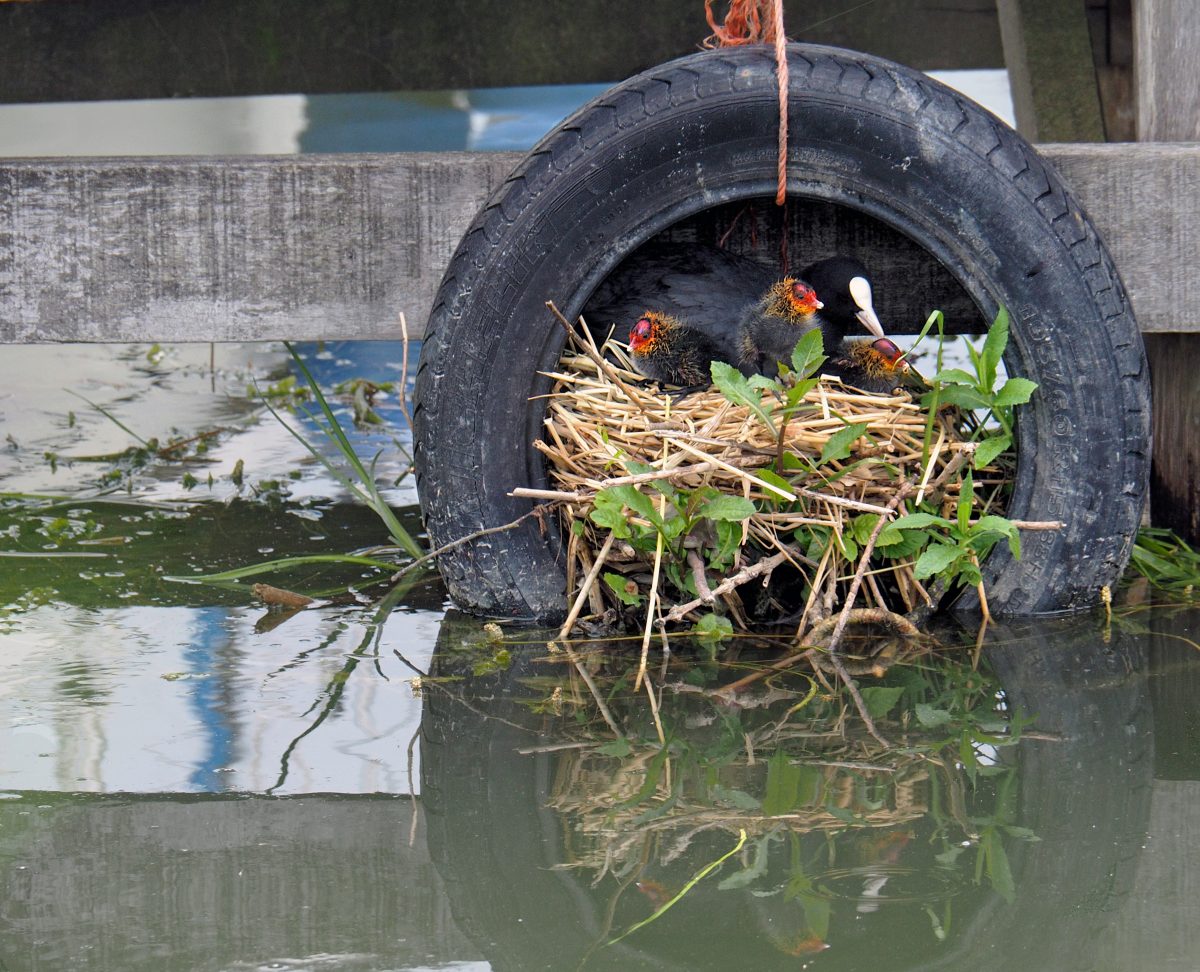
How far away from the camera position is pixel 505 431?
3246mm

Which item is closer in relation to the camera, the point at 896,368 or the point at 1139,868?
the point at 1139,868

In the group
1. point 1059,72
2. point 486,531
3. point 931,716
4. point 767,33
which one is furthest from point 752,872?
point 1059,72

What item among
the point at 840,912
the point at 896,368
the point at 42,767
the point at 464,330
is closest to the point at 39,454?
the point at 464,330

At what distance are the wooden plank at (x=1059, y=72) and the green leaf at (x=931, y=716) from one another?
93.9 inches

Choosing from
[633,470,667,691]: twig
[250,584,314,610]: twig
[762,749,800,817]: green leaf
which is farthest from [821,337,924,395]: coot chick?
[250,584,314,610]: twig

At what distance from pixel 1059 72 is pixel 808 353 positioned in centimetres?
201

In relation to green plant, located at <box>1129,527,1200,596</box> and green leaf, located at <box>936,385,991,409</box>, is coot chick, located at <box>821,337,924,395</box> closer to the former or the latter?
green leaf, located at <box>936,385,991,409</box>

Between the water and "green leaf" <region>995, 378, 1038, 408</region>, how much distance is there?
52 cm

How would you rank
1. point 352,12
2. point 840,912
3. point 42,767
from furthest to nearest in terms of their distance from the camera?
point 352,12 < point 42,767 < point 840,912

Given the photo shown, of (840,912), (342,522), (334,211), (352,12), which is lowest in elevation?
(840,912)

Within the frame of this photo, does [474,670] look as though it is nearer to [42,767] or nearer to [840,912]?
[42,767]

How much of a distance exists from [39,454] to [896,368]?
299 centimetres

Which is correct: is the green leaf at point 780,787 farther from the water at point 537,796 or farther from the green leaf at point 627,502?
the green leaf at point 627,502

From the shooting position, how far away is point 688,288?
3.53m
